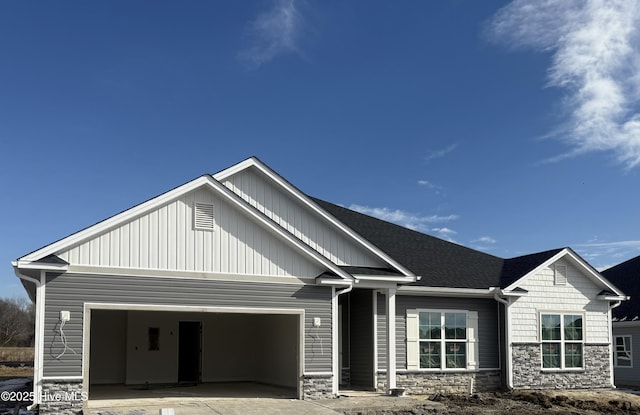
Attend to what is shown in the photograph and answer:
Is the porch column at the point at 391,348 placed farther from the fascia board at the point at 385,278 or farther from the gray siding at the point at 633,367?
the gray siding at the point at 633,367

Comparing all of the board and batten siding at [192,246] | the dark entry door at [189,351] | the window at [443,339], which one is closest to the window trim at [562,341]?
the window at [443,339]

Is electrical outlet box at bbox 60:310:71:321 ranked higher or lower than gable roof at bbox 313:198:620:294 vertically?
lower

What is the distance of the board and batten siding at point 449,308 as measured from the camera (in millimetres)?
20078

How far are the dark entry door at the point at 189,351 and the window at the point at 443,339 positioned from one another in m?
7.38

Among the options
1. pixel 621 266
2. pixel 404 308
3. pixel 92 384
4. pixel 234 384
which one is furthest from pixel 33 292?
pixel 621 266

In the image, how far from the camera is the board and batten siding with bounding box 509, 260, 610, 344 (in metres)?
21.9

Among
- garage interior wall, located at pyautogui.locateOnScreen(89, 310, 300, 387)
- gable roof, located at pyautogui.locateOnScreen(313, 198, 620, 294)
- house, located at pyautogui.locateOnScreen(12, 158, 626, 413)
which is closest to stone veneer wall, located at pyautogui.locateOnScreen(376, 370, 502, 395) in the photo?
house, located at pyautogui.locateOnScreen(12, 158, 626, 413)

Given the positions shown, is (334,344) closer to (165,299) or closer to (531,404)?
(165,299)

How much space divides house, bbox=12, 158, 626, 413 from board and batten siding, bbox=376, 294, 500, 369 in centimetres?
4

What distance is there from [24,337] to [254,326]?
62.2 m

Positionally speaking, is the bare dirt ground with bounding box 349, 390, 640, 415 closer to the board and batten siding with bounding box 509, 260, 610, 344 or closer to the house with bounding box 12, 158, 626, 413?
the house with bounding box 12, 158, 626, 413

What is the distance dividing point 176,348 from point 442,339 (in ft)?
27.5

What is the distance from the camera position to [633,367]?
28719 millimetres

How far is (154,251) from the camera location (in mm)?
16078
